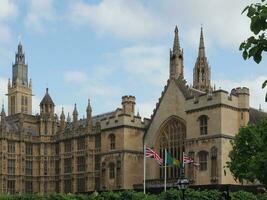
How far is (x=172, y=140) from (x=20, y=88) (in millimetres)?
55629

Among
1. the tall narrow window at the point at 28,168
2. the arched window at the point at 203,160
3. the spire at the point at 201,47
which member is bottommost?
the tall narrow window at the point at 28,168

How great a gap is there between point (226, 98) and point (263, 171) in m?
25.7

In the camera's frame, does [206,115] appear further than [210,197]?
Yes

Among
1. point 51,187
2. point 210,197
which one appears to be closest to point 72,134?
point 51,187

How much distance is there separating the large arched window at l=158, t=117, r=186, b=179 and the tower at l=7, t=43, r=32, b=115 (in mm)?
50693

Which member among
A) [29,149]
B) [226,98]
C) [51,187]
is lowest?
[51,187]

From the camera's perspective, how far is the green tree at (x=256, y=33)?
8.20 m

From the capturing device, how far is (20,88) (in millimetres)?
113812

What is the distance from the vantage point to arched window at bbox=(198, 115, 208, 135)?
197 ft

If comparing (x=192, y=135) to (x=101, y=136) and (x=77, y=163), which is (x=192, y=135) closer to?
(x=101, y=136)

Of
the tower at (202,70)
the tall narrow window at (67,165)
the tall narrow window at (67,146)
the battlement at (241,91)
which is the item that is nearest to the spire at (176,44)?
the battlement at (241,91)

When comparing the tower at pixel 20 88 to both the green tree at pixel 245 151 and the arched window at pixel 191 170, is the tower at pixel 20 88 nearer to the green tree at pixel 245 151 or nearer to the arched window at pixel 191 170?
the arched window at pixel 191 170

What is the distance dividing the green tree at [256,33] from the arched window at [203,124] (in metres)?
51.9

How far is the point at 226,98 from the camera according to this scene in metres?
58.7
